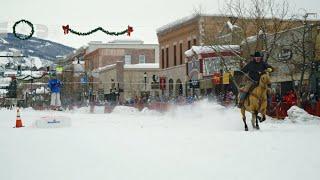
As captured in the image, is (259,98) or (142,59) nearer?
(259,98)

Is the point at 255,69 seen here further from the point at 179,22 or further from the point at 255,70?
the point at 179,22

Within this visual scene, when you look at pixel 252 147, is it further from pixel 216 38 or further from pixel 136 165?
pixel 216 38

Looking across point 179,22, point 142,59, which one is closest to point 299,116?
point 179,22

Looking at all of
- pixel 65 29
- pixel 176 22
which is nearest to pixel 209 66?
pixel 176 22

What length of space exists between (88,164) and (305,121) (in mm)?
13092

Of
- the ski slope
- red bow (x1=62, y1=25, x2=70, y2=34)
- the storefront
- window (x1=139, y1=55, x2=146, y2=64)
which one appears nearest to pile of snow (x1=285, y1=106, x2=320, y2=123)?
the ski slope

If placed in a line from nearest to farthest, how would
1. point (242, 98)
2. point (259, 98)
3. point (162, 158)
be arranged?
point (162, 158), point (259, 98), point (242, 98)

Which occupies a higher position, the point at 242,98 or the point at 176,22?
the point at 176,22

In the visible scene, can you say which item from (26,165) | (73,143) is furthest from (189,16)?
(26,165)

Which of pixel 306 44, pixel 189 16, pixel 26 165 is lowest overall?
pixel 26 165

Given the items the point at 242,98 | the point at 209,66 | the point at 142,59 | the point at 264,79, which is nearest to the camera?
the point at 264,79

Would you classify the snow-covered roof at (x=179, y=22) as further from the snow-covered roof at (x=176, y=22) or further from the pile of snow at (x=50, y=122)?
the pile of snow at (x=50, y=122)

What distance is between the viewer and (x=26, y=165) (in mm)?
9117

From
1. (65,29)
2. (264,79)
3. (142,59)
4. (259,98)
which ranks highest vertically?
(142,59)
